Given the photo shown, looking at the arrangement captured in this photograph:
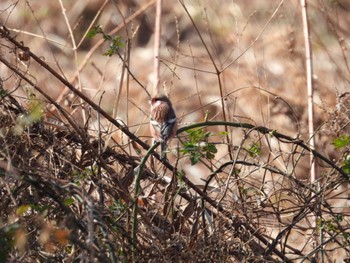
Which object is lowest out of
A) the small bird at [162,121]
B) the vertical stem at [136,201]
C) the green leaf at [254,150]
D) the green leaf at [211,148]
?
the vertical stem at [136,201]

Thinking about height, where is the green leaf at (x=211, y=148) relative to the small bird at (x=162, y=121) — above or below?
below

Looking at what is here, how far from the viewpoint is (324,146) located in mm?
5980

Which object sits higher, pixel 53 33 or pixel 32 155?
pixel 53 33

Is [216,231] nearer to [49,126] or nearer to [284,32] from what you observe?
[49,126]

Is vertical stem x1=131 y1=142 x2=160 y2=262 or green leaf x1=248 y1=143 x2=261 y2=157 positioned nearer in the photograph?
vertical stem x1=131 y1=142 x2=160 y2=262

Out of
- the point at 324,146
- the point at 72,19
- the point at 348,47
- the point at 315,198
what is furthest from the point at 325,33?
the point at 315,198

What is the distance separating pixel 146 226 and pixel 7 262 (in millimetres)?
573

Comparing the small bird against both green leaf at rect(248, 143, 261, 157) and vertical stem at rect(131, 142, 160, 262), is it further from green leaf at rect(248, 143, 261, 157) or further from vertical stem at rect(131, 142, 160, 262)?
green leaf at rect(248, 143, 261, 157)

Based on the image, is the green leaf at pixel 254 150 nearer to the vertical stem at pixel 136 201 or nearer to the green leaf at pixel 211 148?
the green leaf at pixel 211 148

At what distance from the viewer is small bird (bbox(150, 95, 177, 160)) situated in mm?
3471

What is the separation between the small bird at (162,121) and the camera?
3471 millimetres

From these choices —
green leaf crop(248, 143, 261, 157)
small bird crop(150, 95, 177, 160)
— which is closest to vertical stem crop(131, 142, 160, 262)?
small bird crop(150, 95, 177, 160)

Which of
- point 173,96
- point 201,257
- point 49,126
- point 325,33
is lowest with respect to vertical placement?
point 201,257

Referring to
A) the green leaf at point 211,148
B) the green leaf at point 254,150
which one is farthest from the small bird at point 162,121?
the green leaf at point 254,150
